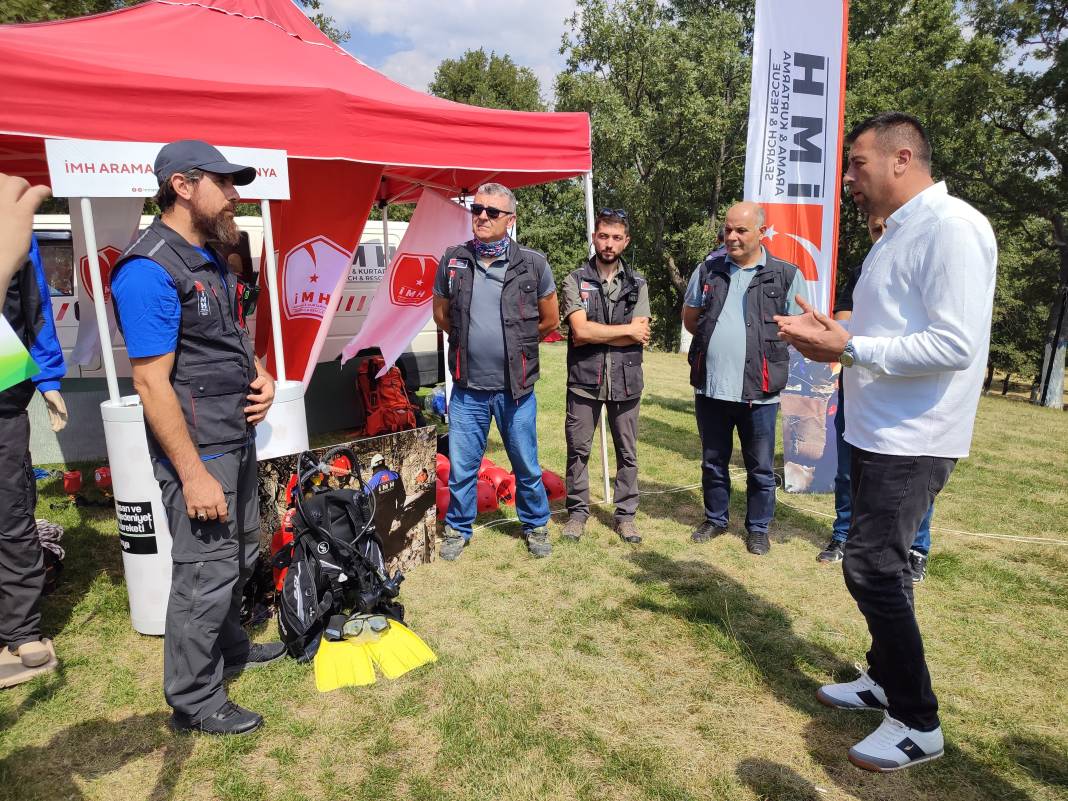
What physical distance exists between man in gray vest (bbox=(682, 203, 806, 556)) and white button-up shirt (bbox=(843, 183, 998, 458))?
70.5 inches

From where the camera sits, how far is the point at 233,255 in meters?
5.03

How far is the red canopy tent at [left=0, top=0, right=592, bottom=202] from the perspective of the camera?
3.07 meters

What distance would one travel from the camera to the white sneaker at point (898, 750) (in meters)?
2.27

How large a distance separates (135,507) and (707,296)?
11.0 feet

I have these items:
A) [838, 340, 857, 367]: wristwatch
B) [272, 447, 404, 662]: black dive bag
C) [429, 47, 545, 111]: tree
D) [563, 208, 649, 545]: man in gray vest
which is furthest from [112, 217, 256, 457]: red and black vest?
[429, 47, 545, 111]: tree

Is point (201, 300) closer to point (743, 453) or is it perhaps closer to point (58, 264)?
point (743, 453)

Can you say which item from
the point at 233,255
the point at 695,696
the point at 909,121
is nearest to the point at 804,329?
the point at 909,121

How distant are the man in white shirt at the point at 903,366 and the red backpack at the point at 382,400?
5.24m

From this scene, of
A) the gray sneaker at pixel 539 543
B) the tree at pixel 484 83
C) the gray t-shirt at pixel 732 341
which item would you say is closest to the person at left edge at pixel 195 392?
the gray sneaker at pixel 539 543

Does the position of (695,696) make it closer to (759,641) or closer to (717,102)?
(759,641)

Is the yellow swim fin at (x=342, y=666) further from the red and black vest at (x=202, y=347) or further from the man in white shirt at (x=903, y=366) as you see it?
the man in white shirt at (x=903, y=366)

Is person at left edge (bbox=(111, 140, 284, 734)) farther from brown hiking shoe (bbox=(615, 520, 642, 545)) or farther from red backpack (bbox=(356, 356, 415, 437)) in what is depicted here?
red backpack (bbox=(356, 356, 415, 437))

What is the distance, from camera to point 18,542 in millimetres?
2816

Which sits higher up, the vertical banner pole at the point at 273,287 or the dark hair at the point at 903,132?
the dark hair at the point at 903,132
